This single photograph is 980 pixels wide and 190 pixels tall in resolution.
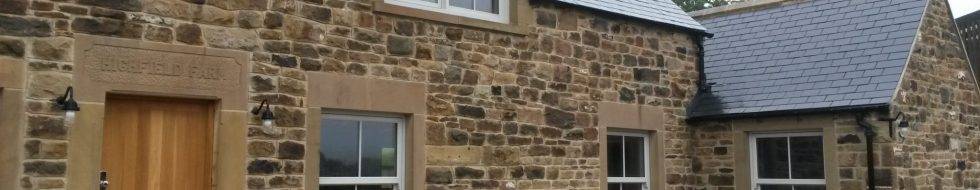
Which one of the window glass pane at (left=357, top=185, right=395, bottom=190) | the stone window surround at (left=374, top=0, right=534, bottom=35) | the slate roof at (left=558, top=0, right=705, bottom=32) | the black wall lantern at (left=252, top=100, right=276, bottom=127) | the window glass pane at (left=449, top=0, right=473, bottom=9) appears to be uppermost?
the slate roof at (left=558, top=0, right=705, bottom=32)

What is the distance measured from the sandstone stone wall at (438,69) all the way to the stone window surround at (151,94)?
0.07 meters

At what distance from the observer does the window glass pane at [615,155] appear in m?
11.3

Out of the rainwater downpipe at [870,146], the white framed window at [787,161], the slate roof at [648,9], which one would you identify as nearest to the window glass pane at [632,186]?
the white framed window at [787,161]

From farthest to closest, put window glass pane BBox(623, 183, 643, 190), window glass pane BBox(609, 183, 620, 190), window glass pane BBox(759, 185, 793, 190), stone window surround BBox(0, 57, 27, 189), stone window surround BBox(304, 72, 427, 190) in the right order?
window glass pane BBox(759, 185, 793, 190), window glass pane BBox(623, 183, 643, 190), window glass pane BBox(609, 183, 620, 190), stone window surround BBox(304, 72, 427, 190), stone window surround BBox(0, 57, 27, 189)

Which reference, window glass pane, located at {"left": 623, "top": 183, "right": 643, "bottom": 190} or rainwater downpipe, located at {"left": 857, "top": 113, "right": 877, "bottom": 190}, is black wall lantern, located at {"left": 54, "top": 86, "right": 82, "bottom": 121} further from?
rainwater downpipe, located at {"left": 857, "top": 113, "right": 877, "bottom": 190}

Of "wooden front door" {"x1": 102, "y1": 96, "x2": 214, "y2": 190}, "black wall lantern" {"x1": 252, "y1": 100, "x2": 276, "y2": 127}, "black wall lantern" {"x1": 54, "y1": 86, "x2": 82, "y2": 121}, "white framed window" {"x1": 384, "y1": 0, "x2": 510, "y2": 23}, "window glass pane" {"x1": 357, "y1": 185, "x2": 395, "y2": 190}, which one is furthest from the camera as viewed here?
"white framed window" {"x1": 384, "y1": 0, "x2": 510, "y2": 23}

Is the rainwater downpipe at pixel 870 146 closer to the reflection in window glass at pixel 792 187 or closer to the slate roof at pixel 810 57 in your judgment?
the slate roof at pixel 810 57

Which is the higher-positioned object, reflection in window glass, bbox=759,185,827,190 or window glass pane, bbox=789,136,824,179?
window glass pane, bbox=789,136,824,179

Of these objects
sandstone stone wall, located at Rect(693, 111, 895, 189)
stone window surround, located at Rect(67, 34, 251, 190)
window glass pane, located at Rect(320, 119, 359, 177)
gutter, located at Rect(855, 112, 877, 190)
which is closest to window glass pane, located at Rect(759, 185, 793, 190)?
sandstone stone wall, located at Rect(693, 111, 895, 189)

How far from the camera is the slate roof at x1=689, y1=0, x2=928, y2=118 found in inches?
434

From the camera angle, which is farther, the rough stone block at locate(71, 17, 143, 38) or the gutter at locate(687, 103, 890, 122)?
the gutter at locate(687, 103, 890, 122)

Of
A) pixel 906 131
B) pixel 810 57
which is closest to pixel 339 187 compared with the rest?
pixel 906 131

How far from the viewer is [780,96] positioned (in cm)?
1148

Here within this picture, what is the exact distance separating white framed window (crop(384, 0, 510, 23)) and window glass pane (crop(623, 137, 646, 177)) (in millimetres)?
2495
